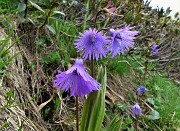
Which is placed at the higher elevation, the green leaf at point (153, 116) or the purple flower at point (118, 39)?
the purple flower at point (118, 39)

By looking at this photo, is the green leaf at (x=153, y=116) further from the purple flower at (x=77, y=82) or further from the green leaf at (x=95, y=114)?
the purple flower at (x=77, y=82)

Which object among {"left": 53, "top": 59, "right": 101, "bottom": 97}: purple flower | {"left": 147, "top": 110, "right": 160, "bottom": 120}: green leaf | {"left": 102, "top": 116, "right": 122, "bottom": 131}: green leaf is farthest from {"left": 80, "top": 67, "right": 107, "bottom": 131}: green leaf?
{"left": 147, "top": 110, "right": 160, "bottom": 120}: green leaf

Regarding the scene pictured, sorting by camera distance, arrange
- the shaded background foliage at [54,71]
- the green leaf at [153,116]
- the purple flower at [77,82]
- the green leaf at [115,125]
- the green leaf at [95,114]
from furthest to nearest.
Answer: the green leaf at [153,116]
the shaded background foliage at [54,71]
the green leaf at [115,125]
the green leaf at [95,114]
the purple flower at [77,82]

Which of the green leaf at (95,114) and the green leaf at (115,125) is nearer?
the green leaf at (95,114)

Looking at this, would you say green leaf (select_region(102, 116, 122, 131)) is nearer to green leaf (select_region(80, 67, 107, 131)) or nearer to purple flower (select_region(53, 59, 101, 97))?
green leaf (select_region(80, 67, 107, 131))

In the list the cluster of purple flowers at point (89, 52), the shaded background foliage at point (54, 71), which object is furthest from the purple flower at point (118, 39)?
the shaded background foliage at point (54, 71)

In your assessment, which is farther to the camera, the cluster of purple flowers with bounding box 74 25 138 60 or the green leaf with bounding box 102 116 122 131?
the green leaf with bounding box 102 116 122 131

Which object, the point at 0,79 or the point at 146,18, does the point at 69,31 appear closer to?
the point at 0,79

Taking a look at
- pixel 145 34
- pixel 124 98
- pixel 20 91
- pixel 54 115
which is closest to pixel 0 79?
pixel 20 91
